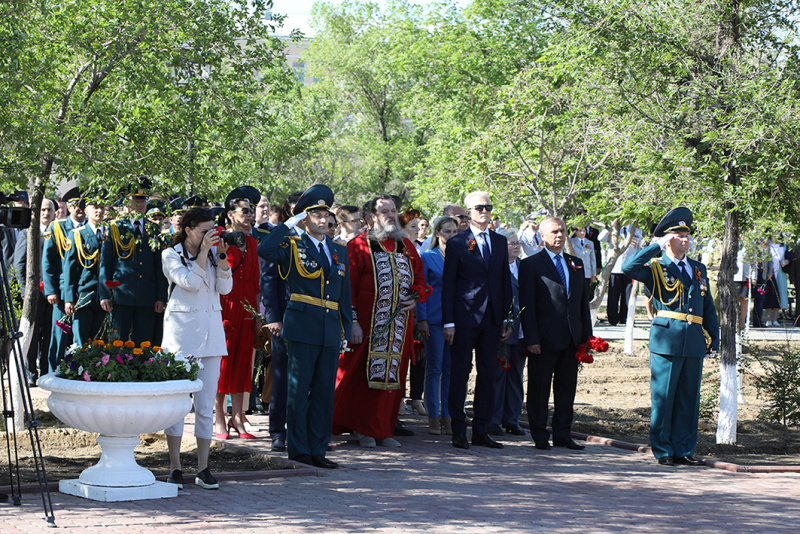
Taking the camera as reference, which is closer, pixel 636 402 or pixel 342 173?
pixel 636 402

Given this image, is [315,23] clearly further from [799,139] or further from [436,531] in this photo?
[436,531]

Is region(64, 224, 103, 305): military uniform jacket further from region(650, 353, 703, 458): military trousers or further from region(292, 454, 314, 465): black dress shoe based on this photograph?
region(650, 353, 703, 458): military trousers

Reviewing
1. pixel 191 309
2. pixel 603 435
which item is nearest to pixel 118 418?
pixel 191 309

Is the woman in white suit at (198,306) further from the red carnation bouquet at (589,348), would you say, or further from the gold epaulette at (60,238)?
the gold epaulette at (60,238)

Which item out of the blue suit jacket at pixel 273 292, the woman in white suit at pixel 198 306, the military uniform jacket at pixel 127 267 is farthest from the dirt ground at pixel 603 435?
the military uniform jacket at pixel 127 267

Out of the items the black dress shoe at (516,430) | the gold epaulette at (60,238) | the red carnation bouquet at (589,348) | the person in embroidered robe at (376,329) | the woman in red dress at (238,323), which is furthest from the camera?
the gold epaulette at (60,238)

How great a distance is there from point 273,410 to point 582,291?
123 inches

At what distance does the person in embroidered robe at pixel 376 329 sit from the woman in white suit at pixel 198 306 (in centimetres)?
200

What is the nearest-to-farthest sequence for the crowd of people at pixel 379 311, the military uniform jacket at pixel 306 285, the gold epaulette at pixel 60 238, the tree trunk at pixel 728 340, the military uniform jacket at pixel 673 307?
the military uniform jacket at pixel 306 285, the crowd of people at pixel 379 311, the military uniform jacket at pixel 673 307, the tree trunk at pixel 728 340, the gold epaulette at pixel 60 238

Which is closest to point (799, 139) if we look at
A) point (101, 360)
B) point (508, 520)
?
point (508, 520)

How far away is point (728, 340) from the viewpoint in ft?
34.5

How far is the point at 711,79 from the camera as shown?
1007cm

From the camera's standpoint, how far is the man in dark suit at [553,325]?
964cm

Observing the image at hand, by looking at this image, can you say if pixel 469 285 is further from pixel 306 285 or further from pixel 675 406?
pixel 675 406
